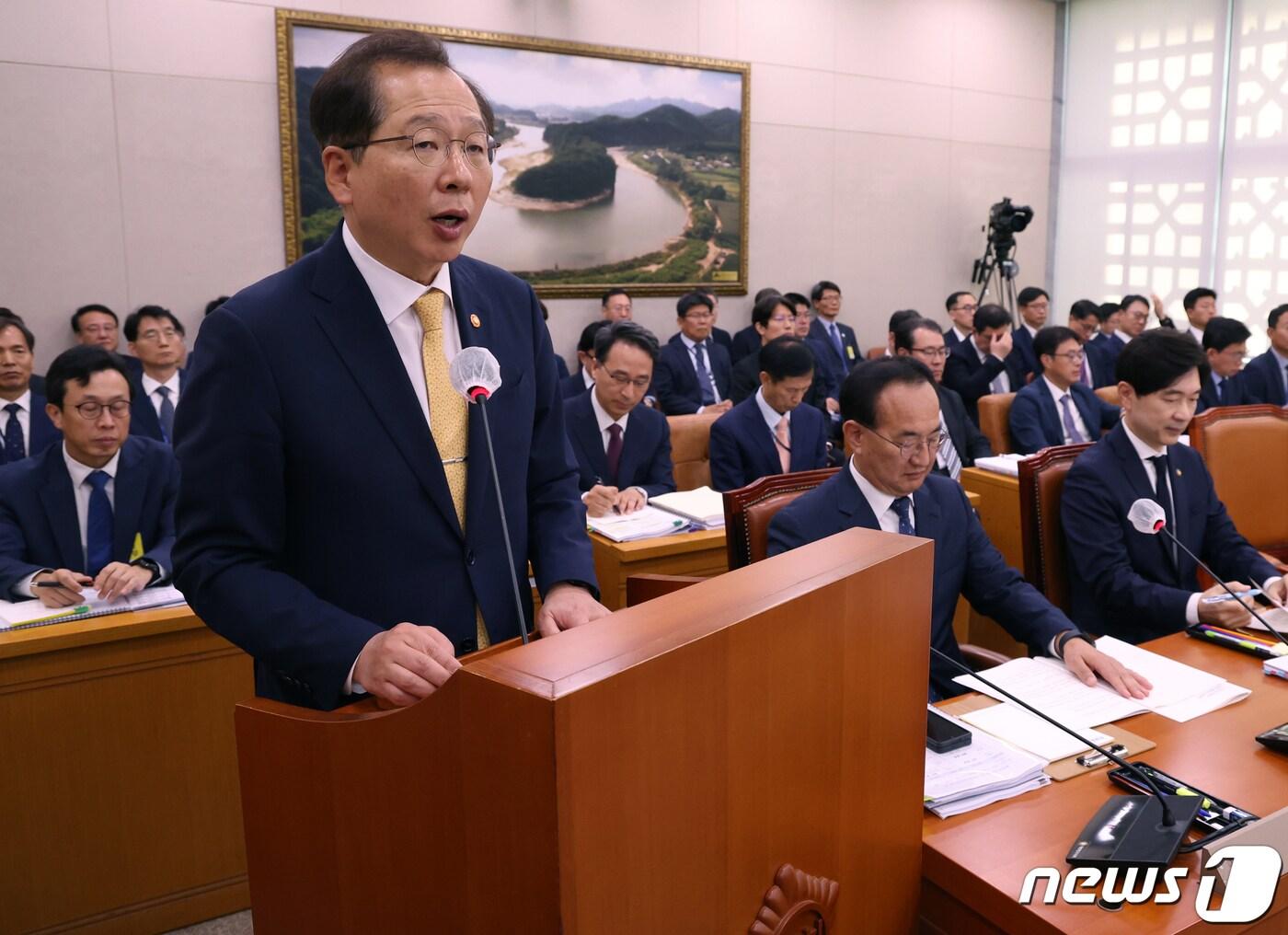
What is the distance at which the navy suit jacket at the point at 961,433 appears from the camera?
4.53 m

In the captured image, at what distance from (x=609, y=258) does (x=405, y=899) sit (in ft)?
20.5

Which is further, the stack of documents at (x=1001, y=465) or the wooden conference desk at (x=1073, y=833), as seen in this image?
the stack of documents at (x=1001, y=465)

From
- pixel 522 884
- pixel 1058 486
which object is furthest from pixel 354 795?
pixel 1058 486

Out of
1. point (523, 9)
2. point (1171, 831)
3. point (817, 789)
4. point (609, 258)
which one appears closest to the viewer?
point (817, 789)

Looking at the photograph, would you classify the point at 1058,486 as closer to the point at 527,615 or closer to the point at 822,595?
the point at 527,615

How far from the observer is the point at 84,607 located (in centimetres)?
225

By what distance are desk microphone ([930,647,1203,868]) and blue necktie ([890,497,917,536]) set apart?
2.65 ft

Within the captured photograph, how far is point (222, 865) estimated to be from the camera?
232 centimetres

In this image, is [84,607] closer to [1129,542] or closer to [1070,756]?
[1070,756]

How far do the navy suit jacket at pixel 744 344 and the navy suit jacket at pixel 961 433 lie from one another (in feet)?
7.60

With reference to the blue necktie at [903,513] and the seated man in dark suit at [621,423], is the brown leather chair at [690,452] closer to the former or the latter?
the seated man in dark suit at [621,423]

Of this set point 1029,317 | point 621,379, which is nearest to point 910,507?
point 621,379

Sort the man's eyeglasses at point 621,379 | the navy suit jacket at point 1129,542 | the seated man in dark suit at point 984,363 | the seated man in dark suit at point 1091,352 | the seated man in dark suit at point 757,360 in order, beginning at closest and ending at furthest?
1. the navy suit jacket at point 1129,542
2. the man's eyeglasses at point 621,379
3. the seated man in dark suit at point 757,360
4. the seated man in dark suit at point 984,363
5. the seated man in dark suit at point 1091,352

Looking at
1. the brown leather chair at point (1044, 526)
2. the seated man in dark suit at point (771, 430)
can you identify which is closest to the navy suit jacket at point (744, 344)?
the seated man in dark suit at point (771, 430)
